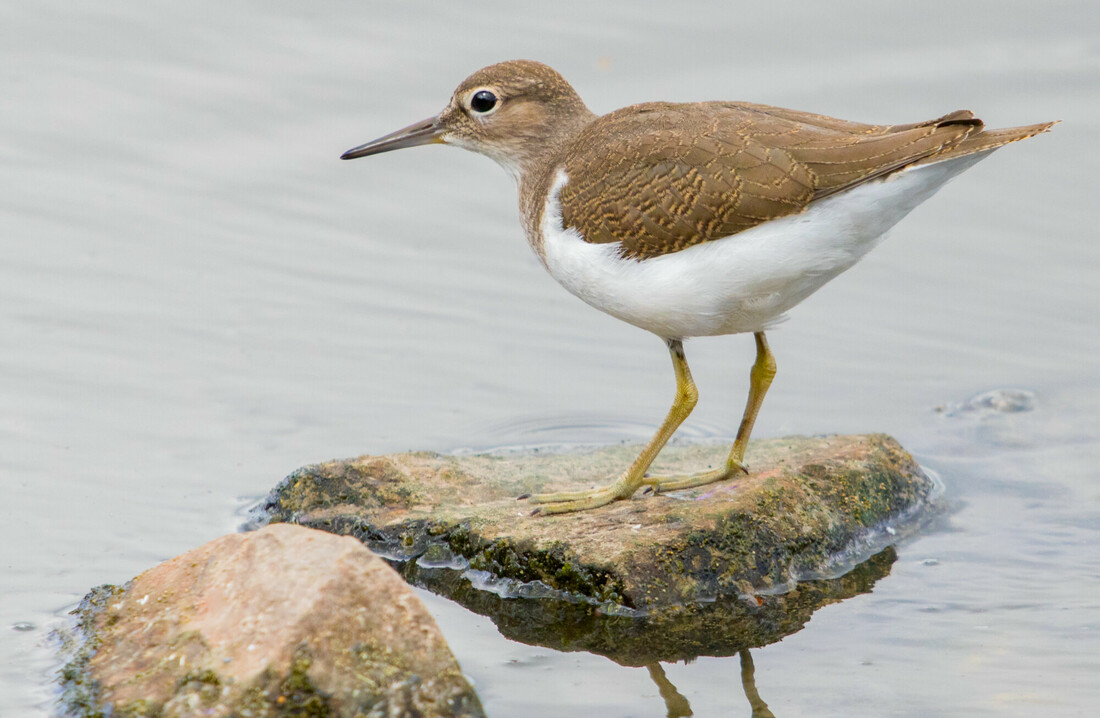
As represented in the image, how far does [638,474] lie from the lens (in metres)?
8.16

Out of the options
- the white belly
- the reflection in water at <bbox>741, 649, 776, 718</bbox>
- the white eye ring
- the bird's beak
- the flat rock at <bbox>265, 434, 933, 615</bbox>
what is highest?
the white eye ring

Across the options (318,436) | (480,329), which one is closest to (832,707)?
(318,436)

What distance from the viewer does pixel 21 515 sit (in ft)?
26.2

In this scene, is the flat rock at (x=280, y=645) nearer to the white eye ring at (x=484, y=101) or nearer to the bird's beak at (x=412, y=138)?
the white eye ring at (x=484, y=101)

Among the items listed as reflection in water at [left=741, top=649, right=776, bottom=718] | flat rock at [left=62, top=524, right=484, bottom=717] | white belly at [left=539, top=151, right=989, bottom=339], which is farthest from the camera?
white belly at [left=539, top=151, right=989, bottom=339]

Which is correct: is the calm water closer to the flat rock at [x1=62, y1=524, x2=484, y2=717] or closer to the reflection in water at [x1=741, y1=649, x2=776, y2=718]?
the reflection in water at [x1=741, y1=649, x2=776, y2=718]

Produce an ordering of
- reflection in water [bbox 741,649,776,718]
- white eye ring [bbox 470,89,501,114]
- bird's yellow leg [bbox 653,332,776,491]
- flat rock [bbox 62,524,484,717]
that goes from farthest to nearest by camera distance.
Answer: white eye ring [bbox 470,89,501,114] < bird's yellow leg [bbox 653,332,776,491] < reflection in water [bbox 741,649,776,718] < flat rock [bbox 62,524,484,717]

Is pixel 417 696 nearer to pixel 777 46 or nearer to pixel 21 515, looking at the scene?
pixel 21 515

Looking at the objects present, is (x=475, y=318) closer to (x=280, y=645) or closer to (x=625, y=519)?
(x=625, y=519)

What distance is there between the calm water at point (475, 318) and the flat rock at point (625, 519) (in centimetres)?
39

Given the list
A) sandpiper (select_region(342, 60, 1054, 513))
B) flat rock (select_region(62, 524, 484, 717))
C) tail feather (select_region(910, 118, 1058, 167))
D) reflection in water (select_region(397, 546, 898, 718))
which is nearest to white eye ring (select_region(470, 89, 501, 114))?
sandpiper (select_region(342, 60, 1054, 513))

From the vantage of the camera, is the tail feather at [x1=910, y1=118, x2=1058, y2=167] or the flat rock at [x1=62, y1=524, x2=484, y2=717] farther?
the tail feather at [x1=910, y1=118, x2=1058, y2=167]

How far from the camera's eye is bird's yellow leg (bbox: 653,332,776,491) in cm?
829

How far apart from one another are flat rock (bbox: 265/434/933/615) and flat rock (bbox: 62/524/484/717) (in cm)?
148
